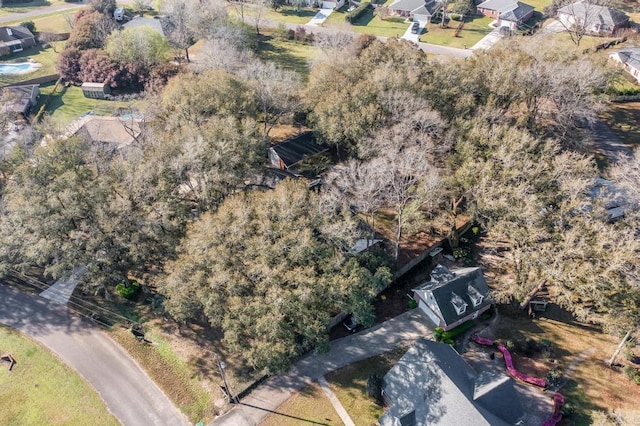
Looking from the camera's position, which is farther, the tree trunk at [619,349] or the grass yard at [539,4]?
the grass yard at [539,4]

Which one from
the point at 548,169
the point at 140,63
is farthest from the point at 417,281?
the point at 140,63

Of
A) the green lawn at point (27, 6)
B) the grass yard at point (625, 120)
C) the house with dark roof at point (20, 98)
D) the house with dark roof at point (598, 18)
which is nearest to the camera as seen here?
the grass yard at point (625, 120)

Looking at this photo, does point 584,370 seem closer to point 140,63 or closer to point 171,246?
point 171,246

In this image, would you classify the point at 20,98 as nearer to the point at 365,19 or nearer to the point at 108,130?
the point at 108,130

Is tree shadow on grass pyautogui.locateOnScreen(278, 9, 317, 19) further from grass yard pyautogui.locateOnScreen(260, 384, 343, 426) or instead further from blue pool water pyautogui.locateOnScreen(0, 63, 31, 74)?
grass yard pyautogui.locateOnScreen(260, 384, 343, 426)

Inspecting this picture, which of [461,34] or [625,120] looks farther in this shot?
[461,34]

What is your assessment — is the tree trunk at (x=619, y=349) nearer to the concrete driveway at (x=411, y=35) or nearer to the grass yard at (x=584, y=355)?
the grass yard at (x=584, y=355)

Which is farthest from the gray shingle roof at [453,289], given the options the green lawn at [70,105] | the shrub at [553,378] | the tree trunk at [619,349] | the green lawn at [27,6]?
the green lawn at [27,6]

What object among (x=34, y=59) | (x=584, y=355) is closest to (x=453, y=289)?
(x=584, y=355)
